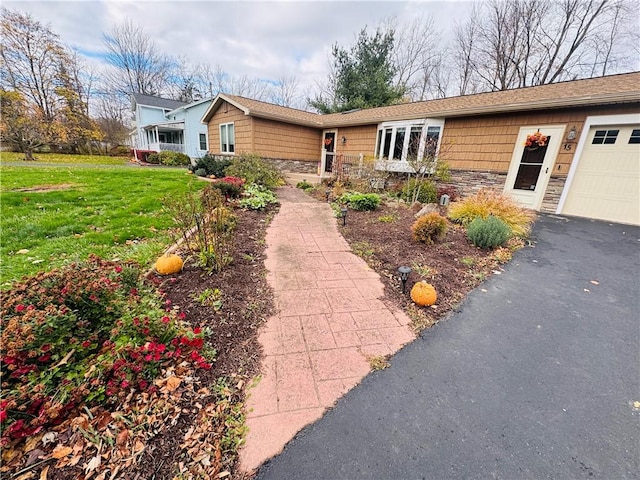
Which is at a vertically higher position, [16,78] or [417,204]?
[16,78]

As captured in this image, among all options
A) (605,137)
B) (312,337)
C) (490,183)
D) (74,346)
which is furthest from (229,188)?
(605,137)

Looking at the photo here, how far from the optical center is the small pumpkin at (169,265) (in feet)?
9.92

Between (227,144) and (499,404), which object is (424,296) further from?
(227,144)

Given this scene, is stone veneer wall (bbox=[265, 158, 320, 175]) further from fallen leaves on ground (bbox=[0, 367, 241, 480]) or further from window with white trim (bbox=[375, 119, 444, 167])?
fallen leaves on ground (bbox=[0, 367, 241, 480])

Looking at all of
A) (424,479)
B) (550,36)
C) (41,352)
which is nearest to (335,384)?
(424,479)

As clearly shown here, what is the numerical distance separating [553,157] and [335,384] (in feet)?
28.4

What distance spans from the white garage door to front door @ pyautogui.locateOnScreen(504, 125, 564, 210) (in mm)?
604

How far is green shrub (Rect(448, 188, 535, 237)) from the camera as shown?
17.2ft

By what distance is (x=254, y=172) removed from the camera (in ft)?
29.4

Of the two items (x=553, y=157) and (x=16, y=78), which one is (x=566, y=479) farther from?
(x=16, y=78)

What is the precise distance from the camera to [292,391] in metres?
1.81

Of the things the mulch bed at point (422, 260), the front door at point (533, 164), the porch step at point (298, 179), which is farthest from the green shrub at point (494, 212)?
the porch step at point (298, 179)

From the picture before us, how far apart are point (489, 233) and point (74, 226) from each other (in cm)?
693

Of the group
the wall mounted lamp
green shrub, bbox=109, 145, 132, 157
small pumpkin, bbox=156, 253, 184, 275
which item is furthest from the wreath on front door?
green shrub, bbox=109, 145, 132, 157
